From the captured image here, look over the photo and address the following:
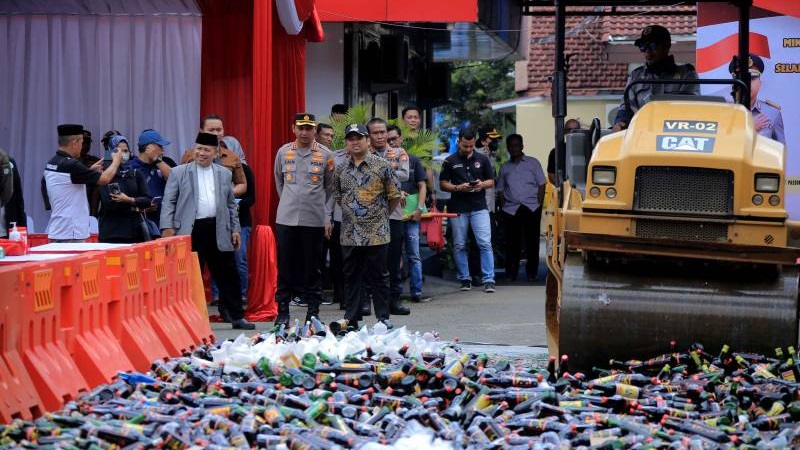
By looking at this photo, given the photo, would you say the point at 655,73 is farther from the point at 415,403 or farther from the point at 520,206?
the point at 520,206

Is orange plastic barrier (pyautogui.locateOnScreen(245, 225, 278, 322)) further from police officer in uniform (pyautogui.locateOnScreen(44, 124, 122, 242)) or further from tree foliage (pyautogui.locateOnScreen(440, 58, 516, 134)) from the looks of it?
tree foliage (pyautogui.locateOnScreen(440, 58, 516, 134))

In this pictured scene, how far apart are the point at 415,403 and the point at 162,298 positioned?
353 centimetres

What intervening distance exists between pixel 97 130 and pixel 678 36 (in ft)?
55.4

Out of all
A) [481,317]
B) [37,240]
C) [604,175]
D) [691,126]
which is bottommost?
Result: [481,317]

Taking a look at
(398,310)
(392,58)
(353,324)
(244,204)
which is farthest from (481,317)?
(392,58)

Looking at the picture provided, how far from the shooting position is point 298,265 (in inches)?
555

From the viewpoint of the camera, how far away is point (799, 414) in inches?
321

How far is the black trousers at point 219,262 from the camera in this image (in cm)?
1397

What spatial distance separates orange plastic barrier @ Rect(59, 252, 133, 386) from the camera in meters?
8.98

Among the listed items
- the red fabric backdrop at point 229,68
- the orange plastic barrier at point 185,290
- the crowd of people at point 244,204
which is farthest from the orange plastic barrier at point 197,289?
the red fabric backdrop at point 229,68

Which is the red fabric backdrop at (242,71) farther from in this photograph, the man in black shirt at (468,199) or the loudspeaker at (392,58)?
the loudspeaker at (392,58)

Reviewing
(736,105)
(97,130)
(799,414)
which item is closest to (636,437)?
(799,414)

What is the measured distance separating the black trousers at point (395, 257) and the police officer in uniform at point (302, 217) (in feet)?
3.22

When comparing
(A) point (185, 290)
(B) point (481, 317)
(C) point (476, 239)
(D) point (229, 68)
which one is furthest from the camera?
(C) point (476, 239)
